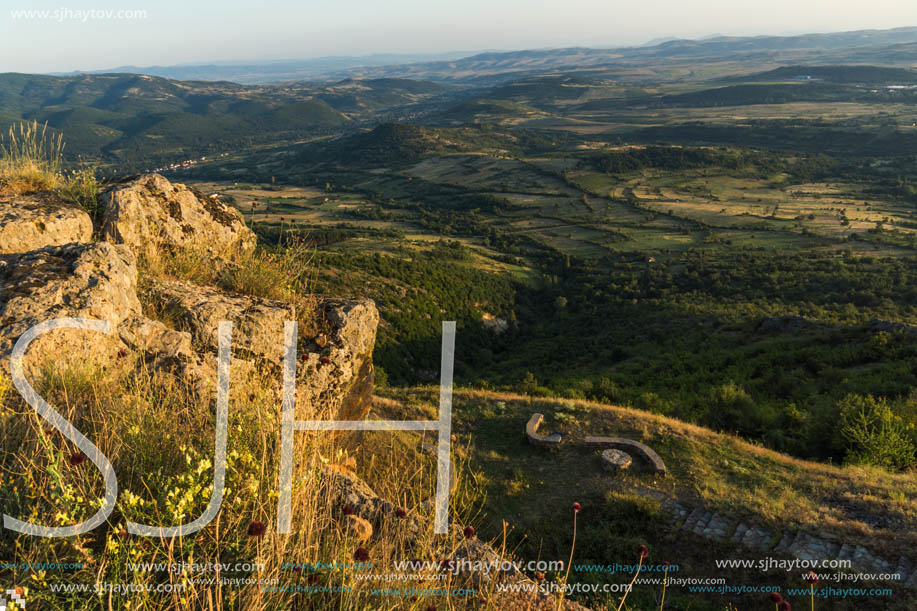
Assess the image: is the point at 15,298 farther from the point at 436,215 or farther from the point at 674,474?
the point at 436,215

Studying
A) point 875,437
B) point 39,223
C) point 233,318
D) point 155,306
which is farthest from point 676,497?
point 39,223

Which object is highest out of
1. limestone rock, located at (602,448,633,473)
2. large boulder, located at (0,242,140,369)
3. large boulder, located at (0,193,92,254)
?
large boulder, located at (0,193,92,254)

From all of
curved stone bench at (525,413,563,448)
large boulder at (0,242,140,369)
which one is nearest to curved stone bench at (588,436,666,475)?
curved stone bench at (525,413,563,448)

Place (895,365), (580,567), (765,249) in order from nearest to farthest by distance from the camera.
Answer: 1. (580,567)
2. (895,365)
3. (765,249)

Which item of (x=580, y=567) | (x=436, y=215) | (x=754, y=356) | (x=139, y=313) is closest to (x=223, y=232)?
(x=139, y=313)

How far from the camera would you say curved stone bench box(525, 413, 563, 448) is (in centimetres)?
1209

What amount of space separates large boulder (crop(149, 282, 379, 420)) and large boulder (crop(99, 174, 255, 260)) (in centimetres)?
193

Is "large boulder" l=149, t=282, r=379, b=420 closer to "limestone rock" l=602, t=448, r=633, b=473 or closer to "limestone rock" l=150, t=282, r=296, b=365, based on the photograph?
"limestone rock" l=150, t=282, r=296, b=365

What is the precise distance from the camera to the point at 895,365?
1912cm

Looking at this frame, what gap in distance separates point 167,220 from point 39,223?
2072mm

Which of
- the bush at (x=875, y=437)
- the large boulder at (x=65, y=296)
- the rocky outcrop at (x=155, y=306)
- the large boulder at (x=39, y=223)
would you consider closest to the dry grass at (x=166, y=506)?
the large boulder at (x=65, y=296)

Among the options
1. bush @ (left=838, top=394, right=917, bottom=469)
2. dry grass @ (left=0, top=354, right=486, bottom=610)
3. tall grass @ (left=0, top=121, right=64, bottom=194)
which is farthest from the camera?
bush @ (left=838, top=394, right=917, bottom=469)

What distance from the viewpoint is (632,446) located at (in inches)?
458

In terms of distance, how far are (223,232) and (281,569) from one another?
8901 millimetres
